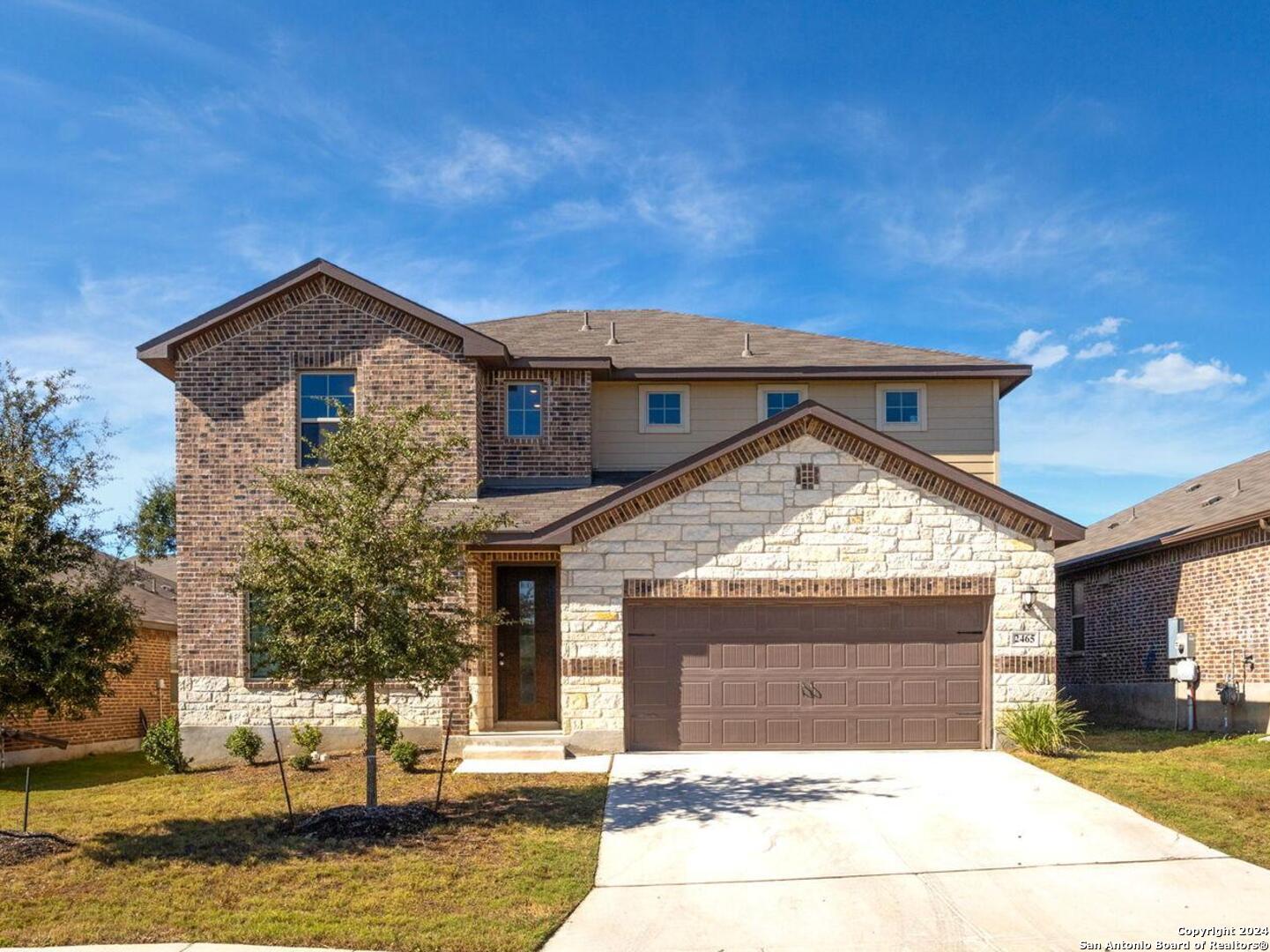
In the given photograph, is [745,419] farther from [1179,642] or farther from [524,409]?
[1179,642]

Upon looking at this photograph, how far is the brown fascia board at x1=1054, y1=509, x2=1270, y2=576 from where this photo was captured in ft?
51.7

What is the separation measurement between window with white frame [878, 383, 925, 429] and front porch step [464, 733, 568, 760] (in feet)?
27.5

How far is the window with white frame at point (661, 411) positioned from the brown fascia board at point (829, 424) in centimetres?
398

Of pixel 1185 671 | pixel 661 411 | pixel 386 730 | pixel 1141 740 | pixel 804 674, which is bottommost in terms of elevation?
pixel 1141 740

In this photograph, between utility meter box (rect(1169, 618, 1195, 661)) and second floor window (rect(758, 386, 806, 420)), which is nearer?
utility meter box (rect(1169, 618, 1195, 661))

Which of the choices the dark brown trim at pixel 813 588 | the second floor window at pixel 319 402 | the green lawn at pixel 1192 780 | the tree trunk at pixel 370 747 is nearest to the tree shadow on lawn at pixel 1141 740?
the green lawn at pixel 1192 780

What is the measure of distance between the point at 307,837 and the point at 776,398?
1133 centimetres

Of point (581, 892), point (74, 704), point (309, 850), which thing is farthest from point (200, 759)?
point (581, 892)

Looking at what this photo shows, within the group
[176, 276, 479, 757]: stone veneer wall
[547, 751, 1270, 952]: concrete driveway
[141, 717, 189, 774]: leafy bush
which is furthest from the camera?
[176, 276, 479, 757]: stone veneer wall

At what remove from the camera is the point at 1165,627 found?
1847 centimetres

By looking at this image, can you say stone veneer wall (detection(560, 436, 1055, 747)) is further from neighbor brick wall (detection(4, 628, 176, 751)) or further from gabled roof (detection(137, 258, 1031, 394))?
neighbor brick wall (detection(4, 628, 176, 751))

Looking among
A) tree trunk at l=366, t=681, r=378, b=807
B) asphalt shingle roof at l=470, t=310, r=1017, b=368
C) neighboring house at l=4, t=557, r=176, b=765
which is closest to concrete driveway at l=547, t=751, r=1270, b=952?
tree trunk at l=366, t=681, r=378, b=807

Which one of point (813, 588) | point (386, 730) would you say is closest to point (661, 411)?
point (813, 588)

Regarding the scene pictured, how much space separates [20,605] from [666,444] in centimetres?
1094
